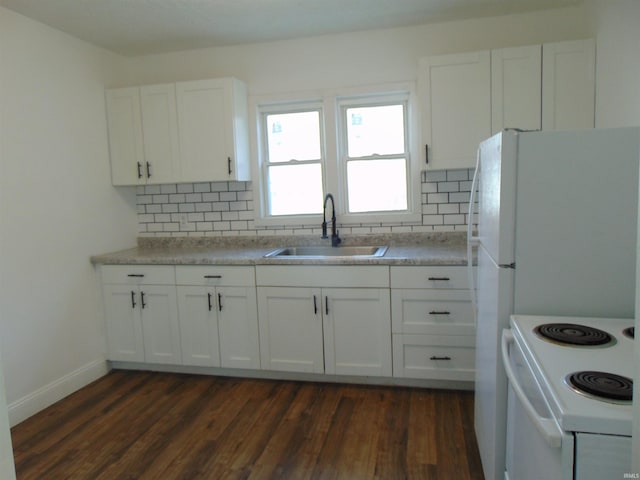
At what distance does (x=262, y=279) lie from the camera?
3.08 metres

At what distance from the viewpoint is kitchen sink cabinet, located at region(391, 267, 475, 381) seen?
279 centimetres

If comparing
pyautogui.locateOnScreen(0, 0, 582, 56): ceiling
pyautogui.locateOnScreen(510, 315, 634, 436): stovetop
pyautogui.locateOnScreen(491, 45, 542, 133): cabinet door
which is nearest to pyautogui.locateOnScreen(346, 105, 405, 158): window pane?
pyautogui.locateOnScreen(0, 0, 582, 56): ceiling

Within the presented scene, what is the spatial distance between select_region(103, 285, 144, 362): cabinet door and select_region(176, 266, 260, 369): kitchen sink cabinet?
14.4 inches

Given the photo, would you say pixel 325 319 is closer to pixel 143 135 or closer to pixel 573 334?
pixel 573 334

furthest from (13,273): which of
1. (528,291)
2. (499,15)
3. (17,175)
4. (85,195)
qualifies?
(499,15)

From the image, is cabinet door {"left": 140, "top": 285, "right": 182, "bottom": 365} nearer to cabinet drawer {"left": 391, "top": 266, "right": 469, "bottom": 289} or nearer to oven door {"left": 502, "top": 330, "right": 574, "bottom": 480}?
cabinet drawer {"left": 391, "top": 266, "right": 469, "bottom": 289}

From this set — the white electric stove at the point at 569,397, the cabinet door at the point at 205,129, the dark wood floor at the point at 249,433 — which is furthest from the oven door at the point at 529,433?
the cabinet door at the point at 205,129

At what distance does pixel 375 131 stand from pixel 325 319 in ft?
4.96

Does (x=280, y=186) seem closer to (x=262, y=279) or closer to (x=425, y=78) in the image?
(x=262, y=279)

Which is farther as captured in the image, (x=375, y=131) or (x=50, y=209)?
(x=375, y=131)

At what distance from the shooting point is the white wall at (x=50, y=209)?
8.93ft

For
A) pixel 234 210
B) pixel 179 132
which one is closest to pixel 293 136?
pixel 234 210

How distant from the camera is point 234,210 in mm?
3713

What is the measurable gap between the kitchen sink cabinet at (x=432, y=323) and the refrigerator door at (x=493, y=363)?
2.45 feet
